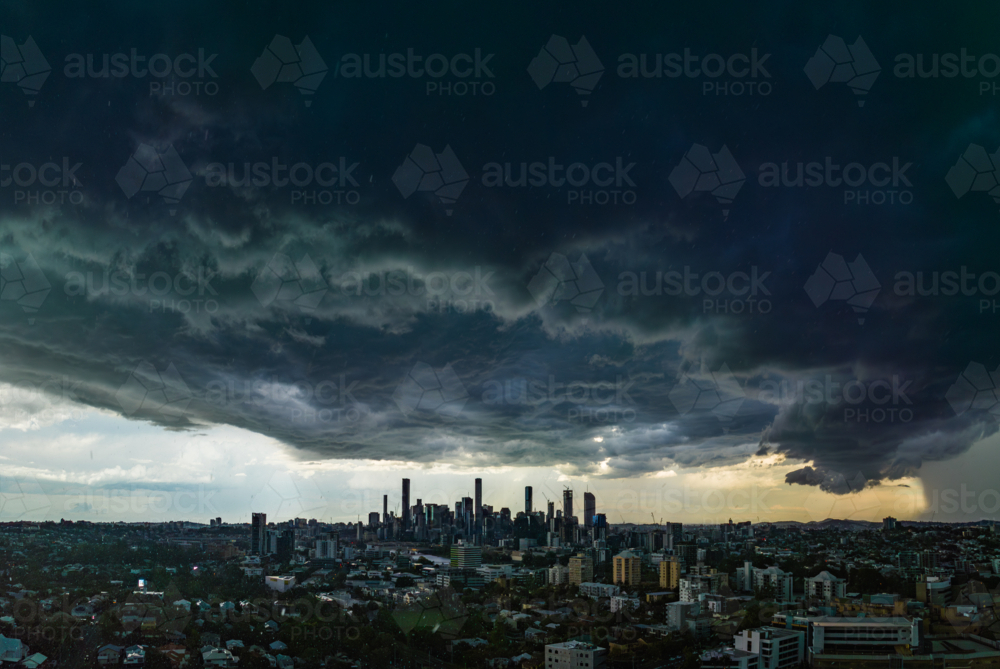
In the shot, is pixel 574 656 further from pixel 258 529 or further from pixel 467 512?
pixel 467 512

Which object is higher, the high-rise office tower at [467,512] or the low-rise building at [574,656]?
A: the low-rise building at [574,656]

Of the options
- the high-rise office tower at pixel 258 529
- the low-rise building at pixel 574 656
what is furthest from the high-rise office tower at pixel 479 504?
the low-rise building at pixel 574 656

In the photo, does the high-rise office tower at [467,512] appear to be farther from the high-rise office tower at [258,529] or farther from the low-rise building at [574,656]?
the low-rise building at [574,656]

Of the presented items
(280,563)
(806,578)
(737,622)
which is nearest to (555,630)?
(737,622)

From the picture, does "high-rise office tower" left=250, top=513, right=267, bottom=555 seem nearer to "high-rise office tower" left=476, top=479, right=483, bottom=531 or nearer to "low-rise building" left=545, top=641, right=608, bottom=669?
"high-rise office tower" left=476, top=479, right=483, bottom=531

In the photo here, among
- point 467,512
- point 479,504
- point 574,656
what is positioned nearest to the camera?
point 574,656

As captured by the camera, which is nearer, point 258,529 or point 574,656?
point 574,656

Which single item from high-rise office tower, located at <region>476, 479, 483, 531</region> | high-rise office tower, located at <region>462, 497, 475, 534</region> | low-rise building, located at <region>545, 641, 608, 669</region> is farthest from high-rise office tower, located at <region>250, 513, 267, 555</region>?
low-rise building, located at <region>545, 641, 608, 669</region>

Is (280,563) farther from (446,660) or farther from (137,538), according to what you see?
(446,660)

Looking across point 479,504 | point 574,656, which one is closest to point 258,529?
point 479,504

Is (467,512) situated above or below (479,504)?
below

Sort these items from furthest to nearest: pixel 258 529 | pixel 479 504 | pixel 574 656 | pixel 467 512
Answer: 1. pixel 467 512
2. pixel 479 504
3. pixel 258 529
4. pixel 574 656
